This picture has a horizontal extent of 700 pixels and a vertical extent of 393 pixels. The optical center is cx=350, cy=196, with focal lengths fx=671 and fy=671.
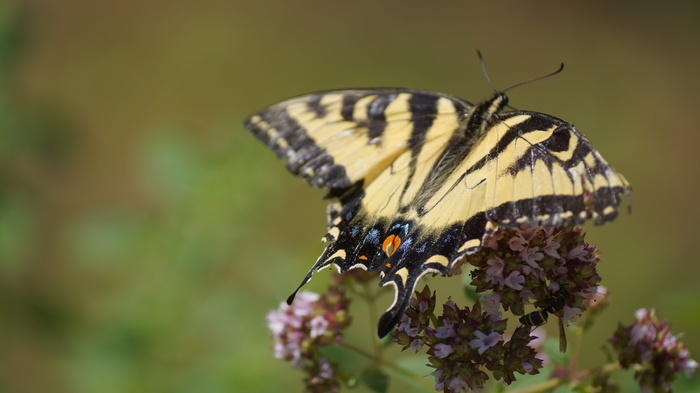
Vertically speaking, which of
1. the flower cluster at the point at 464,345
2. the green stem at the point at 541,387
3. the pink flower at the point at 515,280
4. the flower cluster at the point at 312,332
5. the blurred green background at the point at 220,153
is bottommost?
the green stem at the point at 541,387

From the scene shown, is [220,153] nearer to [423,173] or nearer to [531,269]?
[423,173]

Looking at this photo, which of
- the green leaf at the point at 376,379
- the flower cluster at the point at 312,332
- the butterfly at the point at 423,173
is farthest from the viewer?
the flower cluster at the point at 312,332

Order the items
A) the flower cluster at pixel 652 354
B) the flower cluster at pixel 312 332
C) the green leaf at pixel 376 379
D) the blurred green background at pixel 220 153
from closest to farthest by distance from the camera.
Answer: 1. the flower cluster at pixel 652 354
2. the green leaf at pixel 376 379
3. the flower cluster at pixel 312 332
4. the blurred green background at pixel 220 153

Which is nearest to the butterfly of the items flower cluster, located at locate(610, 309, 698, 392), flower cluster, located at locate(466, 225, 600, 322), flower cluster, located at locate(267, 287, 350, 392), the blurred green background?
flower cluster, located at locate(466, 225, 600, 322)

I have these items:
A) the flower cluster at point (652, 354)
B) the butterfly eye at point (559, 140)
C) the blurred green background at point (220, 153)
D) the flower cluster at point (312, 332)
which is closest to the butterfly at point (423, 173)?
the butterfly eye at point (559, 140)

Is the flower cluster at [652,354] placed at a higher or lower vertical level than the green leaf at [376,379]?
lower

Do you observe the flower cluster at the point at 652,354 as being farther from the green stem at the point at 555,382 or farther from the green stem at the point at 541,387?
the green stem at the point at 541,387

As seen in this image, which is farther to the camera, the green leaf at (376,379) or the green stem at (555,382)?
the green leaf at (376,379)

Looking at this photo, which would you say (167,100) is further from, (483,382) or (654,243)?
(483,382)
